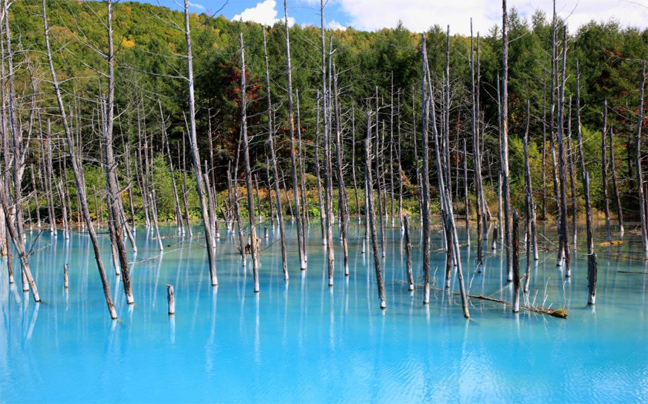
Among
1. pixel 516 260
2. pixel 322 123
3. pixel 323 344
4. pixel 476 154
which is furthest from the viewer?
pixel 322 123

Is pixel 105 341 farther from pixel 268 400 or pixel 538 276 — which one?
pixel 538 276

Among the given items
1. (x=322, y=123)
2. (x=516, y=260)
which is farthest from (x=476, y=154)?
(x=322, y=123)

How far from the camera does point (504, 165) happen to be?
11641 millimetres

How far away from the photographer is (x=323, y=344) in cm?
1086

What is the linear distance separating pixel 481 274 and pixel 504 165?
21.4ft

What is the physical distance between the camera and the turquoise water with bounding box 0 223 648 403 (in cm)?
855

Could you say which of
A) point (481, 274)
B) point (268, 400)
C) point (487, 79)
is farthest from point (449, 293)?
point (487, 79)

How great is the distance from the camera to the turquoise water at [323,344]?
855cm

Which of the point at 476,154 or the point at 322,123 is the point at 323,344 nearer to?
the point at 476,154

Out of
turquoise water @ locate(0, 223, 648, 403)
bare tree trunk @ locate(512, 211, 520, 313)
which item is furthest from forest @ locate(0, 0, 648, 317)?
bare tree trunk @ locate(512, 211, 520, 313)

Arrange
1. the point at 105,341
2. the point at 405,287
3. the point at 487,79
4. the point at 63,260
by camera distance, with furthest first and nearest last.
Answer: the point at 487,79, the point at 63,260, the point at 405,287, the point at 105,341

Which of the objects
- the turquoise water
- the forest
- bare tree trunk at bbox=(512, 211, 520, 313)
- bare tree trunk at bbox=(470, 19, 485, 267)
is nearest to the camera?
the turquoise water

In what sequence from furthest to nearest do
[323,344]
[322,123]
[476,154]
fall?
[322,123]
[476,154]
[323,344]

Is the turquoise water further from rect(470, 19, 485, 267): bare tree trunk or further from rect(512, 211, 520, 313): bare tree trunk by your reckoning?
rect(470, 19, 485, 267): bare tree trunk
